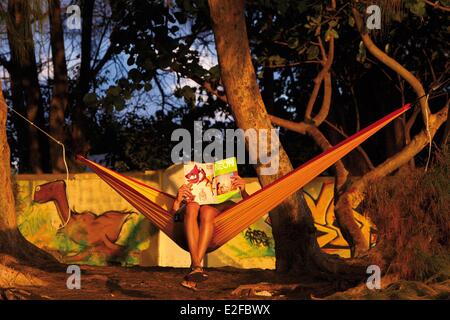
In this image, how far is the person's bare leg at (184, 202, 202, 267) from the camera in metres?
6.47

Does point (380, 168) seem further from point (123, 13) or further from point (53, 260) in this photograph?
point (123, 13)

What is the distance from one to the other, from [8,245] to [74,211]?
3.71m

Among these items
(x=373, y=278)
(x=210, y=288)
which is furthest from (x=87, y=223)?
(x=373, y=278)

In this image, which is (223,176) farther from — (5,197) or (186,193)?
(5,197)

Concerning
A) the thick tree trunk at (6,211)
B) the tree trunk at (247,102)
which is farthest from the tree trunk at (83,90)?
the tree trunk at (247,102)

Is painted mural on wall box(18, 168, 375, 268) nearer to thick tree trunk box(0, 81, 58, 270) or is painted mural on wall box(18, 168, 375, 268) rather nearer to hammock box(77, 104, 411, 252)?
thick tree trunk box(0, 81, 58, 270)

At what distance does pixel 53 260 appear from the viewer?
7820 mm

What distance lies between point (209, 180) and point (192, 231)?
0.38 metres

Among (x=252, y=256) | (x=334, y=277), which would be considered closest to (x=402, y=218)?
(x=334, y=277)

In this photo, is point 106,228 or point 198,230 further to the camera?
point 106,228

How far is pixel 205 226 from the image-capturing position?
645cm

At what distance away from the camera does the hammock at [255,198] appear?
20.6 ft
